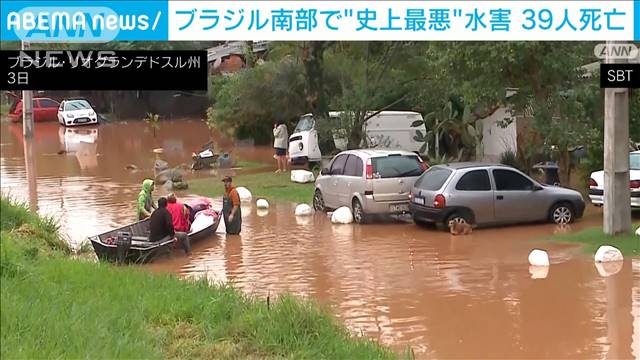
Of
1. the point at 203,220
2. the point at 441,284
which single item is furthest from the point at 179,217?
the point at 441,284

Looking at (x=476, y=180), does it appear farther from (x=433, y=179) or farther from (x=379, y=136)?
(x=379, y=136)

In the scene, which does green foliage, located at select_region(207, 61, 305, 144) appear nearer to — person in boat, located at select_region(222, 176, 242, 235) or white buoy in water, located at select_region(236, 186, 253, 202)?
white buoy in water, located at select_region(236, 186, 253, 202)

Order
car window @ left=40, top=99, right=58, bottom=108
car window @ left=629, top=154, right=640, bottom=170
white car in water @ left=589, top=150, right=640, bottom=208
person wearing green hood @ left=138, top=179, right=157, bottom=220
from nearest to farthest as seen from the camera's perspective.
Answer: person wearing green hood @ left=138, top=179, right=157, bottom=220, white car in water @ left=589, top=150, right=640, bottom=208, car window @ left=629, top=154, right=640, bottom=170, car window @ left=40, top=99, right=58, bottom=108

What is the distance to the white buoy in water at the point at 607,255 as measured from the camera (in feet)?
49.9

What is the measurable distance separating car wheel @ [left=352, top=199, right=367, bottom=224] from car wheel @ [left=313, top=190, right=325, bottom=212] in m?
1.68

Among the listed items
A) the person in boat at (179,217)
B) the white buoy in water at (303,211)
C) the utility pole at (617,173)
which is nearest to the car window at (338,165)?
the white buoy in water at (303,211)

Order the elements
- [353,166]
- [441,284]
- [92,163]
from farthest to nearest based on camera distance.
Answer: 1. [92,163]
2. [353,166]
3. [441,284]

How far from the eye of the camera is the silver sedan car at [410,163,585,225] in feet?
60.4

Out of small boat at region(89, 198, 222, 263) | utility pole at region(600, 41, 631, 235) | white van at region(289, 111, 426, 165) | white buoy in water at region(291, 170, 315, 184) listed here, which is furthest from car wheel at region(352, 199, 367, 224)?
white van at region(289, 111, 426, 165)

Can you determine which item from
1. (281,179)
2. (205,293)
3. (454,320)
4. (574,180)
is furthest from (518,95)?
(205,293)

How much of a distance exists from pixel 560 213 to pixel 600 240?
7.66ft

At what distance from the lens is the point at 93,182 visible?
93.5 feet

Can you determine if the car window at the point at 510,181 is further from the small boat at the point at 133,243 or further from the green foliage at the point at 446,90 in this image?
the small boat at the point at 133,243

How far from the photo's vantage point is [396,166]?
20203mm
